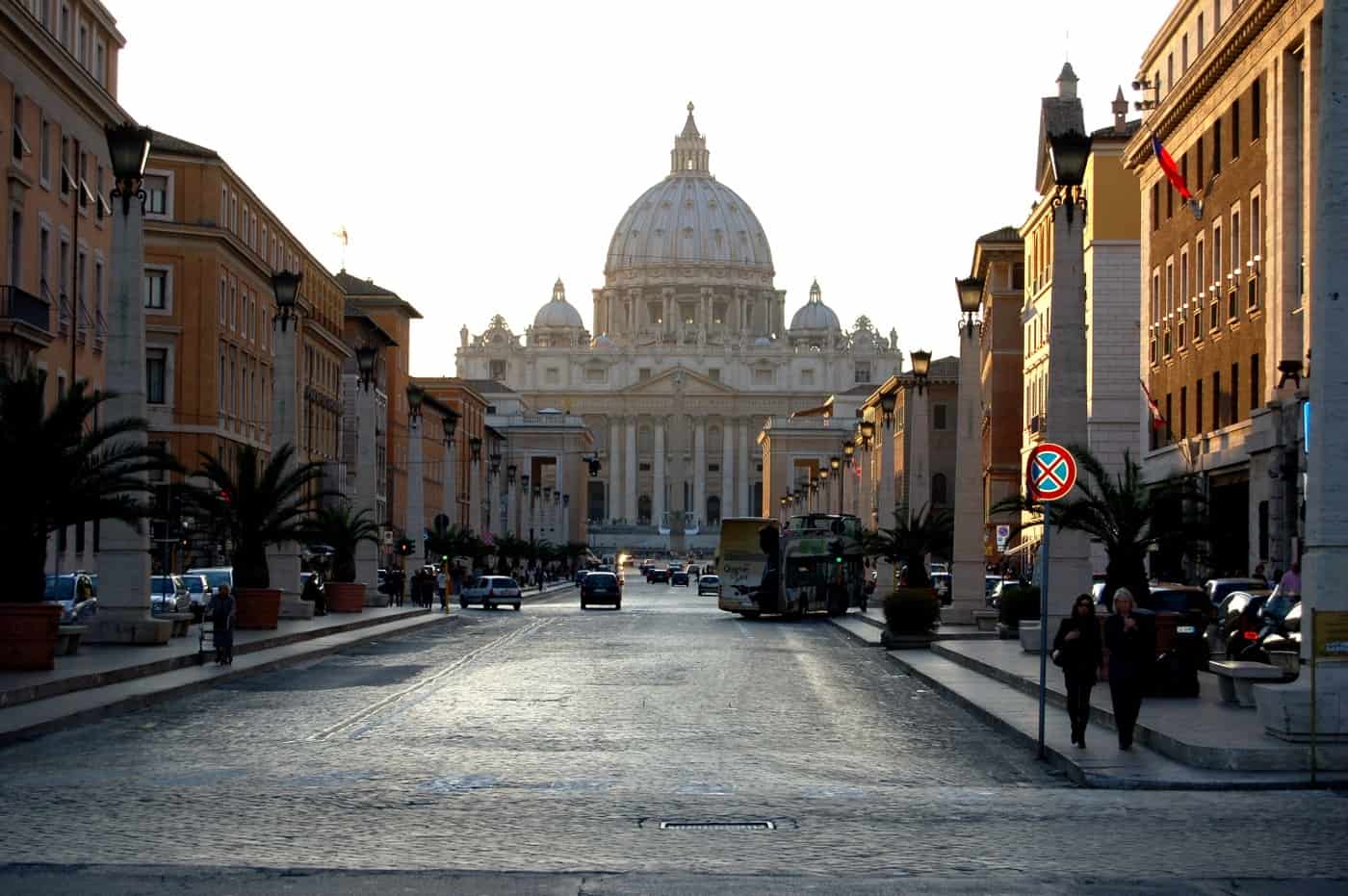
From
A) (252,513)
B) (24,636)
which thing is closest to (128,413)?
(24,636)

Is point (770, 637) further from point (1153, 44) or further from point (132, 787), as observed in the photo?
point (132, 787)

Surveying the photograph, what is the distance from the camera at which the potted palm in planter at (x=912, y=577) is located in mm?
40219

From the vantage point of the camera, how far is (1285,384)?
41719mm

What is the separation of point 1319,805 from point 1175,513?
624 inches

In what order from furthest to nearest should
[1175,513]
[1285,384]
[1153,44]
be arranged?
1. [1153,44]
2. [1285,384]
3. [1175,513]

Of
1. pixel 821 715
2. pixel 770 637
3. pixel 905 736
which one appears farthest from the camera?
pixel 770 637

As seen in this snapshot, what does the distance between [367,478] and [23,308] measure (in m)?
18.1

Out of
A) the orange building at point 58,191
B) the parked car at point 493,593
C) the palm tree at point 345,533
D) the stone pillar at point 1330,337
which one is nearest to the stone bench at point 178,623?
the orange building at point 58,191

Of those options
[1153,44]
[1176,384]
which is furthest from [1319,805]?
[1153,44]

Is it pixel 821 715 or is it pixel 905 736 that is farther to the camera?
pixel 821 715

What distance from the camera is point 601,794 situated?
Result: 15.9 meters

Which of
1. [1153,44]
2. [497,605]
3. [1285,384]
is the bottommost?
[497,605]

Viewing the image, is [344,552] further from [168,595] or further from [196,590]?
[168,595]

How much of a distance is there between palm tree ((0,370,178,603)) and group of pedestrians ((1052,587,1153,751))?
1476 centimetres
